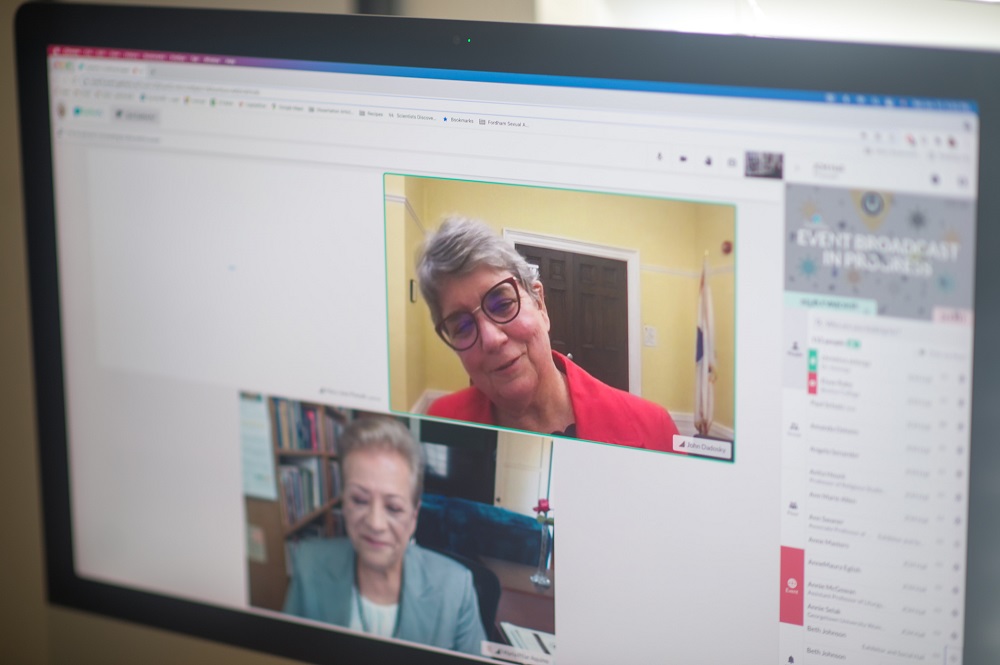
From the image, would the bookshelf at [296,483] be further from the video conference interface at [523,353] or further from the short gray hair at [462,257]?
the short gray hair at [462,257]

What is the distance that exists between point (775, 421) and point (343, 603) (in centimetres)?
32

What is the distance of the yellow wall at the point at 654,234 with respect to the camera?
490 millimetres

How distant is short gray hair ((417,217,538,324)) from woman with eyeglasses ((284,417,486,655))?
0.30 feet

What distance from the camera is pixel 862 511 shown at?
1.59 ft

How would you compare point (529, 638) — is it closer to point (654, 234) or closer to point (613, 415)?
point (613, 415)

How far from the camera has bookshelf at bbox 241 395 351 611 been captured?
612mm

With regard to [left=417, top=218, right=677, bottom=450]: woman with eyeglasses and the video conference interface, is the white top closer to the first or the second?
the video conference interface

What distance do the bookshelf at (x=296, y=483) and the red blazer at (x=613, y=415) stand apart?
0.15 meters

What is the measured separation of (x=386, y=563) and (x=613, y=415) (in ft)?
0.62

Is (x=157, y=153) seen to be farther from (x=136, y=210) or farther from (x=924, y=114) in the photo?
(x=924, y=114)

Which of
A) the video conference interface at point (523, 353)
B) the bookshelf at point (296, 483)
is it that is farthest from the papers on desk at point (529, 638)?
the bookshelf at point (296, 483)

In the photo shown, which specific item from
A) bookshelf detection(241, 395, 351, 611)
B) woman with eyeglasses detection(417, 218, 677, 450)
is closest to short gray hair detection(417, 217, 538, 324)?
woman with eyeglasses detection(417, 218, 677, 450)

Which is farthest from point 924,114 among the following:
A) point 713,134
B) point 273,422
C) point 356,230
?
point 273,422

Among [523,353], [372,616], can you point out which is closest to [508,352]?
[523,353]
